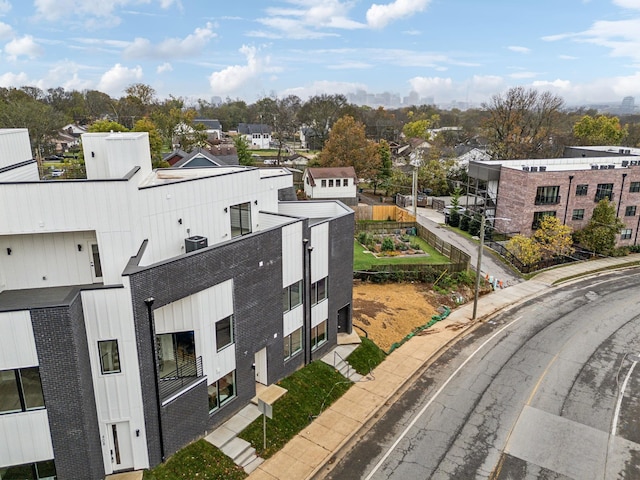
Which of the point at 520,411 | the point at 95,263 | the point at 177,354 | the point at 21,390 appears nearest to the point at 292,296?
the point at 177,354

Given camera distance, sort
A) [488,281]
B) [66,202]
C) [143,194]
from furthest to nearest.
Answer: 1. [488,281]
2. [143,194]
3. [66,202]

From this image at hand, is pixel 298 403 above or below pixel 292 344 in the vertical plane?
below

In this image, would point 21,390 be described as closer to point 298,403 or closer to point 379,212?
point 298,403

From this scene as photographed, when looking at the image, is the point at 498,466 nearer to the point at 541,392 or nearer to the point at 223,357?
the point at 541,392

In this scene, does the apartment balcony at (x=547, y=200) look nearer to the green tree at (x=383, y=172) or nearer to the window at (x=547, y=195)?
the window at (x=547, y=195)

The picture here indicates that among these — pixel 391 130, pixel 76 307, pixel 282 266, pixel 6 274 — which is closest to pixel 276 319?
pixel 282 266

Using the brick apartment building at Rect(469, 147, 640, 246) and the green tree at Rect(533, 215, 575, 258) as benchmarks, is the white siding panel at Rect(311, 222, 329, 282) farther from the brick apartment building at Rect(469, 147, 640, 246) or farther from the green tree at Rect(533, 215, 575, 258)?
the green tree at Rect(533, 215, 575, 258)

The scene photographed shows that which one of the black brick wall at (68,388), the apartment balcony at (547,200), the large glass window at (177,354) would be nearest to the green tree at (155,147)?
the large glass window at (177,354)
